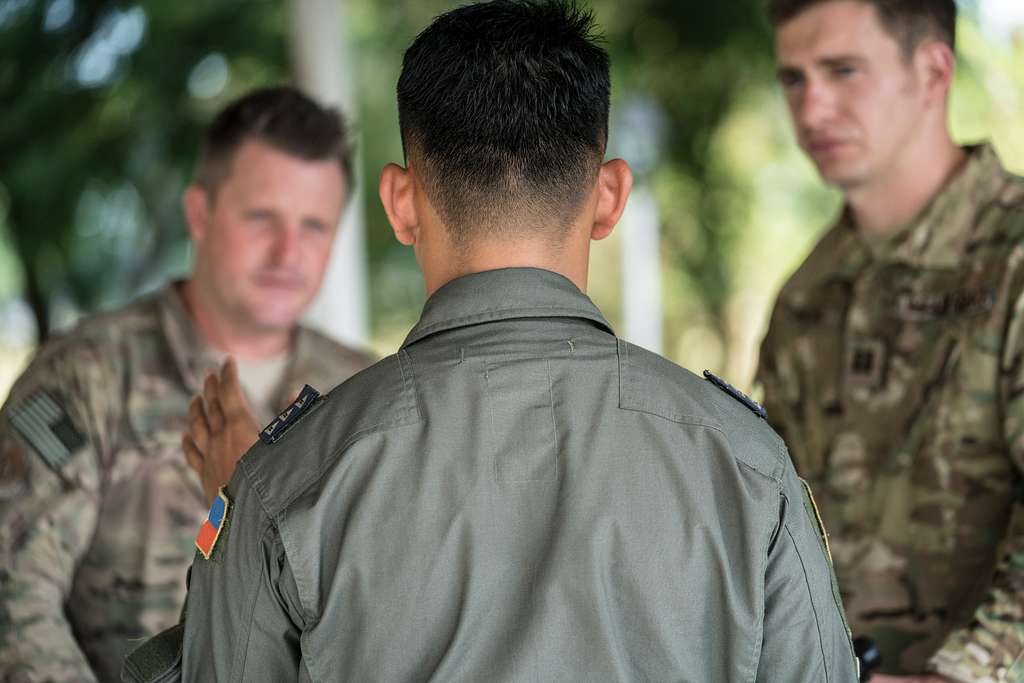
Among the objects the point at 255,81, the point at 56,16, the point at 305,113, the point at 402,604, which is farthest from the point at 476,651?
the point at 255,81

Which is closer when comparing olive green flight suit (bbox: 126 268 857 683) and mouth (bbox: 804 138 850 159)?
olive green flight suit (bbox: 126 268 857 683)

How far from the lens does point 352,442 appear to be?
1371mm

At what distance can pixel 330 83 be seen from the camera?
485cm

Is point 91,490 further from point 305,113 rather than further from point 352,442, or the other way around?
point 352,442

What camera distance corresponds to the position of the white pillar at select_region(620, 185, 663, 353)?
9.34m

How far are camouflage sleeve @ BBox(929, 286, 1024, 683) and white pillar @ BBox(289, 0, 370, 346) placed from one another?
3.04 m

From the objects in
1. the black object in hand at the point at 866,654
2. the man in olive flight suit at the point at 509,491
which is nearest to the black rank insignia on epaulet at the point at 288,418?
the man in olive flight suit at the point at 509,491

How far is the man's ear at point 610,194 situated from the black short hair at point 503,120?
1.3 inches

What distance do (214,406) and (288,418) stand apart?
0.39m

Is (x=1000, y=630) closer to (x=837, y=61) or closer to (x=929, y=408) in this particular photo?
(x=929, y=408)

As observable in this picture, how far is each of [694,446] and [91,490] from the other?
5.03ft

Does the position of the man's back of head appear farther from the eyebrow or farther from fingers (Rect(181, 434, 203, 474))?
the eyebrow

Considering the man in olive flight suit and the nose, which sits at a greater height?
the nose

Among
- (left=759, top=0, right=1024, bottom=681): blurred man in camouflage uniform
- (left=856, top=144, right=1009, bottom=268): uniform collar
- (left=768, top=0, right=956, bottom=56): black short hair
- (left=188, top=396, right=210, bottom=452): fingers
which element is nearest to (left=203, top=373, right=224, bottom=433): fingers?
(left=188, top=396, right=210, bottom=452): fingers
